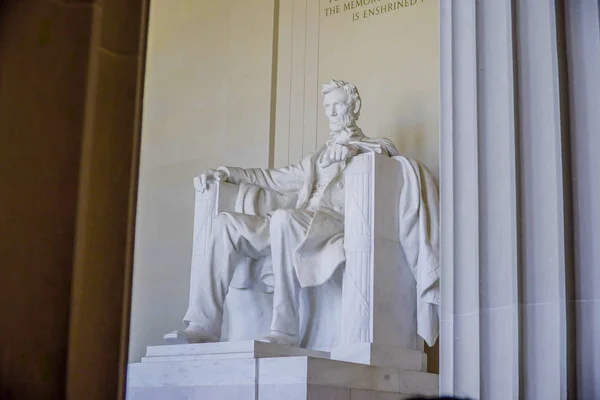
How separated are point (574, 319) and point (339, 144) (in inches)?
94.2

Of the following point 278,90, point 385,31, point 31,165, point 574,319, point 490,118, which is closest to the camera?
point 31,165

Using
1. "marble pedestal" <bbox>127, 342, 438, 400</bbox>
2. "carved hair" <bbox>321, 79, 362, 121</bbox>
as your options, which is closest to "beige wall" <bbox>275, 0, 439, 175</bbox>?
"carved hair" <bbox>321, 79, 362, 121</bbox>

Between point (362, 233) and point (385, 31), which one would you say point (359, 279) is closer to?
point (362, 233)

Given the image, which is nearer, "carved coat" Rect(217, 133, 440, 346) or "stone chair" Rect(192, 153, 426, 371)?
"stone chair" Rect(192, 153, 426, 371)

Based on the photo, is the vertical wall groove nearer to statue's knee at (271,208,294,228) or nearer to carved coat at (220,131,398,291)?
carved coat at (220,131,398,291)

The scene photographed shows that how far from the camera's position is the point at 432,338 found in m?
4.63

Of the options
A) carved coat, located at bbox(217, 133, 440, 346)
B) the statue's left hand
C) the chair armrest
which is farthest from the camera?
A: the chair armrest

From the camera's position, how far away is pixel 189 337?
465 centimetres

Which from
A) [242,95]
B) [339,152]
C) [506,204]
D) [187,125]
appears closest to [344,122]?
[339,152]

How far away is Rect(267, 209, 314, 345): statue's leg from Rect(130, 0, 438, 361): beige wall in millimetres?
1473

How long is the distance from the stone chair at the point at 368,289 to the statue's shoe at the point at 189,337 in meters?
0.39

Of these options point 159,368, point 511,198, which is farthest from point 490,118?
point 159,368

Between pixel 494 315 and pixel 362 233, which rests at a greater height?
pixel 362 233

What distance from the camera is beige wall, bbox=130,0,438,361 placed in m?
6.20
